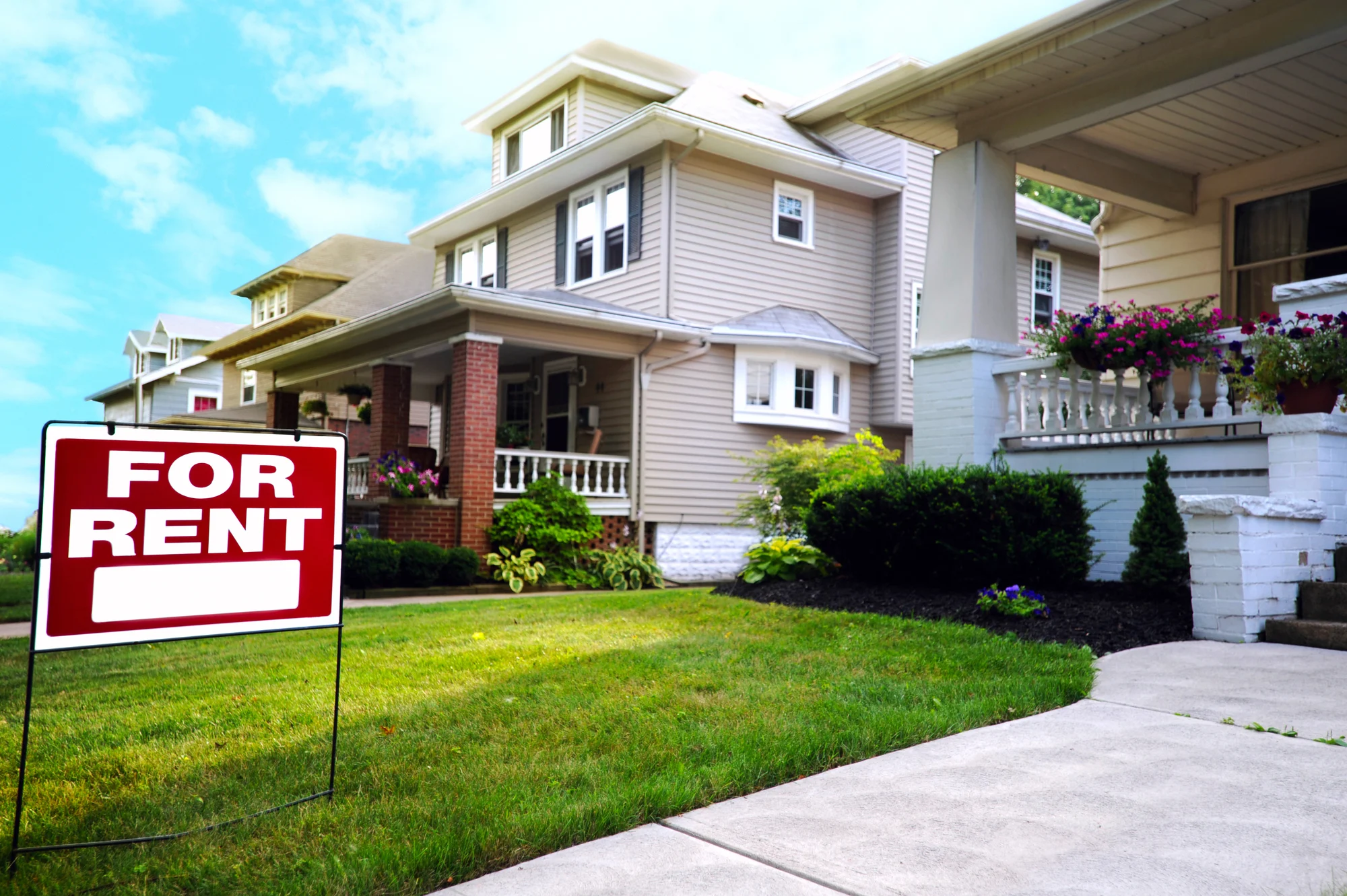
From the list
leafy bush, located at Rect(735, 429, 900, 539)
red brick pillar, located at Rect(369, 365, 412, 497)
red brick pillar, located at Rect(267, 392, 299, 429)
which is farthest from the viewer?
red brick pillar, located at Rect(267, 392, 299, 429)

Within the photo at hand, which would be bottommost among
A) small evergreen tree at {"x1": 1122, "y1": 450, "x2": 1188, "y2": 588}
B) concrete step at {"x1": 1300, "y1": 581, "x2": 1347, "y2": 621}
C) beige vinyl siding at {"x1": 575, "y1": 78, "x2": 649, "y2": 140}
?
concrete step at {"x1": 1300, "y1": 581, "x2": 1347, "y2": 621}

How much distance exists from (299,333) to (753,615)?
21.7 meters

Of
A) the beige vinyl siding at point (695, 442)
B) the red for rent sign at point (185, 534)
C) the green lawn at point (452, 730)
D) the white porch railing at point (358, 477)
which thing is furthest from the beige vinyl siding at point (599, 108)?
the red for rent sign at point (185, 534)

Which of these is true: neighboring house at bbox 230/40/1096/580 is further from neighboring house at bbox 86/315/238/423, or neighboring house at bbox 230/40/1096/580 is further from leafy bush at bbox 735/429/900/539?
neighboring house at bbox 86/315/238/423

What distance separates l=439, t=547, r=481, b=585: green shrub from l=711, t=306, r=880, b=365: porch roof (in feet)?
17.9

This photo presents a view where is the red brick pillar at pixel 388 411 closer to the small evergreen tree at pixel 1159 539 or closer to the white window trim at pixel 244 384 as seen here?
the small evergreen tree at pixel 1159 539

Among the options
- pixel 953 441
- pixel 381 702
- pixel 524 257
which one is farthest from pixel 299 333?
pixel 381 702

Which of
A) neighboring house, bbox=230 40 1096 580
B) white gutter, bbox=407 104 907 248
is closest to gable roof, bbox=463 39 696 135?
neighboring house, bbox=230 40 1096 580

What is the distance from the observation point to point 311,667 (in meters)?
6.14

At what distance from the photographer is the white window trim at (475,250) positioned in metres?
20.6

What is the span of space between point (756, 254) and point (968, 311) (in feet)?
26.7

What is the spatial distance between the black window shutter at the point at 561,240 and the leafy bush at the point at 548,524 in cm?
552

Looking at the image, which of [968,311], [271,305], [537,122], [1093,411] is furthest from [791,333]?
[271,305]

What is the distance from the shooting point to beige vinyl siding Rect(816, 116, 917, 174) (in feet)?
60.1
